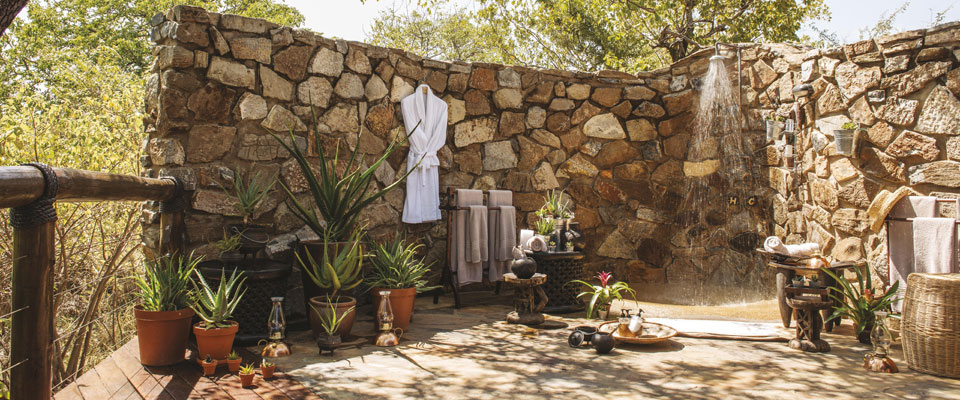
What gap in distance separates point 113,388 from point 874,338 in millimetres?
3492

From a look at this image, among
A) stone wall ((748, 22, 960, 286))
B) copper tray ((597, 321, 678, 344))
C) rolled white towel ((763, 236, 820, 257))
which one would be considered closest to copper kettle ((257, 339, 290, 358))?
copper tray ((597, 321, 678, 344))

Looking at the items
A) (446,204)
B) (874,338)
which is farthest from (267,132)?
(874,338)

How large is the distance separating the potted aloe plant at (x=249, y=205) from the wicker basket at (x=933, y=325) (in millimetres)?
3383

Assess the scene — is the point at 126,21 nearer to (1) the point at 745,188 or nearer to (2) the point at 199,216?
(2) the point at 199,216

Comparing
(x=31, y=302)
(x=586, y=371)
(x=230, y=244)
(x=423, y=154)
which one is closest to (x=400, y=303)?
(x=230, y=244)

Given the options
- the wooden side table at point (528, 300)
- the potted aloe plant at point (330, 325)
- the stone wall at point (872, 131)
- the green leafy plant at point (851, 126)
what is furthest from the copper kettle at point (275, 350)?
the green leafy plant at point (851, 126)

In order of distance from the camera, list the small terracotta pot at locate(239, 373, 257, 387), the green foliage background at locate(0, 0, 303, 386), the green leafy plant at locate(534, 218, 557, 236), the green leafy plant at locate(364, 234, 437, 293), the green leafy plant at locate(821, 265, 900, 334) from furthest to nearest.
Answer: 1. the green leafy plant at locate(534, 218, 557, 236)
2. the green foliage background at locate(0, 0, 303, 386)
3. the green leafy plant at locate(364, 234, 437, 293)
4. the green leafy plant at locate(821, 265, 900, 334)
5. the small terracotta pot at locate(239, 373, 257, 387)

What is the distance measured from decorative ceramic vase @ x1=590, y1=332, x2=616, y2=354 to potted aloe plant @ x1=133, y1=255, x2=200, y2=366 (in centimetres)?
208

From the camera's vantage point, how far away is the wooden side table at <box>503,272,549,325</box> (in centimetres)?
395

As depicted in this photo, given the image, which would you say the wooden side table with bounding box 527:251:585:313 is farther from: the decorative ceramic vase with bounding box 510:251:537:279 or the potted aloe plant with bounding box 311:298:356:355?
the potted aloe plant with bounding box 311:298:356:355

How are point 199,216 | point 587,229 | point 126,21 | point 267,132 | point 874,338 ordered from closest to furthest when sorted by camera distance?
point 874,338 → point 199,216 → point 267,132 → point 587,229 → point 126,21

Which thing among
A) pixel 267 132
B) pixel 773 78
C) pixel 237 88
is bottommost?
pixel 267 132

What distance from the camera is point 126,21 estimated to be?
1228 centimetres

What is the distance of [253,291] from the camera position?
341 centimetres
